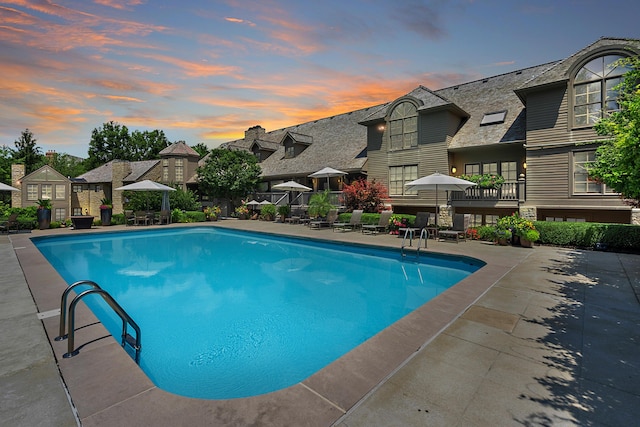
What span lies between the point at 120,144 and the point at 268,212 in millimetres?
45254

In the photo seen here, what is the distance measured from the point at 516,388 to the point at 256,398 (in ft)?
7.74

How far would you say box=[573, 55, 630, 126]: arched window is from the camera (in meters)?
12.3

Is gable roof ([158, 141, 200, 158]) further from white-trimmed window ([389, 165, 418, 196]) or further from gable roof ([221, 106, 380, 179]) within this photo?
white-trimmed window ([389, 165, 418, 196])

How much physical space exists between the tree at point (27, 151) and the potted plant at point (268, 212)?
38.1 metres

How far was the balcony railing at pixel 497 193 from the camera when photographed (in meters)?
14.3

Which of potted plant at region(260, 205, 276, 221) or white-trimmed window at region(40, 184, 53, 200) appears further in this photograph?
white-trimmed window at region(40, 184, 53, 200)

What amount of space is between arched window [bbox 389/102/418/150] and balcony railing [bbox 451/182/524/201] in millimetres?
4517

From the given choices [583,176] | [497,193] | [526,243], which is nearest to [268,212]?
[497,193]

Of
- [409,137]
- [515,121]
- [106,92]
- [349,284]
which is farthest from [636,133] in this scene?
[106,92]

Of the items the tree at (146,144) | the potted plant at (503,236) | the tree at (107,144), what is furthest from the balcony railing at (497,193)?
the tree at (107,144)

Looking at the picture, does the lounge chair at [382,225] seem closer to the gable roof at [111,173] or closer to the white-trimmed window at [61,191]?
the gable roof at [111,173]

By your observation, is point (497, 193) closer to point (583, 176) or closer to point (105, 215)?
point (583, 176)

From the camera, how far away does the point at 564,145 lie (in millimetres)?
13039

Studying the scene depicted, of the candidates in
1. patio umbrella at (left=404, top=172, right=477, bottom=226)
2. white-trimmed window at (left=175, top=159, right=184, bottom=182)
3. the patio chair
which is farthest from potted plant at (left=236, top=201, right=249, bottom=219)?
patio umbrella at (left=404, top=172, right=477, bottom=226)
